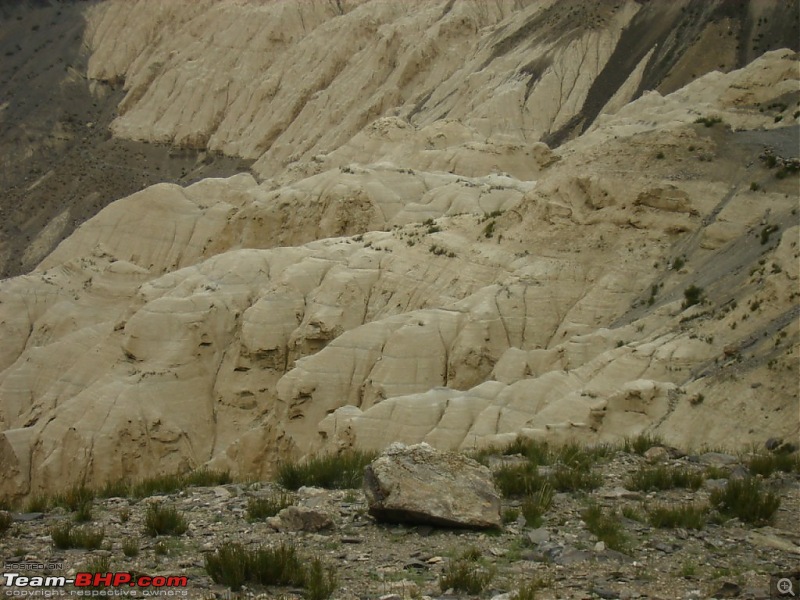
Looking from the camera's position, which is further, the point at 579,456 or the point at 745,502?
the point at 579,456

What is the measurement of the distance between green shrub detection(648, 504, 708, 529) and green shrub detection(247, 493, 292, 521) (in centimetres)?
403

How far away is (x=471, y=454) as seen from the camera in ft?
45.6

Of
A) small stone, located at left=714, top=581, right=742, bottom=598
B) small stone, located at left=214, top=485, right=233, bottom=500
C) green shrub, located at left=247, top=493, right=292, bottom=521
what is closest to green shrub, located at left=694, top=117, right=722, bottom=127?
small stone, located at left=214, top=485, right=233, bottom=500

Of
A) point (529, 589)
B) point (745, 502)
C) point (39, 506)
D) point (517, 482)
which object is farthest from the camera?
point (39, 506)

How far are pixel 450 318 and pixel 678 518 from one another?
20199mm

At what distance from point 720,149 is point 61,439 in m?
24.3

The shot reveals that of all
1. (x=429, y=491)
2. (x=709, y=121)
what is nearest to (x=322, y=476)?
(x=429, y=491)

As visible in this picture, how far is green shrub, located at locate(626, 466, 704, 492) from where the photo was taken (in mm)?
11312

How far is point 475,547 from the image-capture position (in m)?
9.48

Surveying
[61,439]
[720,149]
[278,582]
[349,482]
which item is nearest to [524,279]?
[720,149]

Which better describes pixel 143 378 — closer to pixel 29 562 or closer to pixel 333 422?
pixel 333 422

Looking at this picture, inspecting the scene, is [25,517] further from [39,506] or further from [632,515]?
[632,515]

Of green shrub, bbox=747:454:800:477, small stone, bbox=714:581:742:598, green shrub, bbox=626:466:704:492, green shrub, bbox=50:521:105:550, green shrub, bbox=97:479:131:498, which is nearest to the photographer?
small stone, bbox=714:581:742:598

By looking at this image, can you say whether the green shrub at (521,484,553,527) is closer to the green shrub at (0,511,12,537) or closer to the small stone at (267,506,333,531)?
the small stone at (267,506,333,531)
